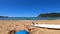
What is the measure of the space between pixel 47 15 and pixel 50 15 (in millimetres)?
1078

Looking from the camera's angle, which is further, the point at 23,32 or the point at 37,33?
the point at 37,33

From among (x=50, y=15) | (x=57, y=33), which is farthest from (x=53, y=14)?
(x=57, y=33)

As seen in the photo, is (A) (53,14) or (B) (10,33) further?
(A) (53,14)

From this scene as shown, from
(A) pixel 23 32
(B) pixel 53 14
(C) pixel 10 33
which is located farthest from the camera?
(B) pixel 53 14

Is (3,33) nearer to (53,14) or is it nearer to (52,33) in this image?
(52,33)

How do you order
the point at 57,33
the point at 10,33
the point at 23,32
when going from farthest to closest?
the point at 57,33
the point at 10,33
the point at 23,32

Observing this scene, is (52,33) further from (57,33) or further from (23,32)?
(23,32)

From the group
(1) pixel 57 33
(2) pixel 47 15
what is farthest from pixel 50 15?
(1) pixel 57 33

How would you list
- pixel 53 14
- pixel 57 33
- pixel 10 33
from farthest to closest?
pixel 53 14, pixel 57 33, pixel 10 33

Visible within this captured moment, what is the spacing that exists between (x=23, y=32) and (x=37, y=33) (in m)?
1.12

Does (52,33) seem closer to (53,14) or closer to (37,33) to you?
(37,33)

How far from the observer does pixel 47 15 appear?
4722 cm

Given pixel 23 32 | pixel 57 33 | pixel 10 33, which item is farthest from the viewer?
pixel 57 33

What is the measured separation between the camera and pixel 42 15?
47.6 meters
